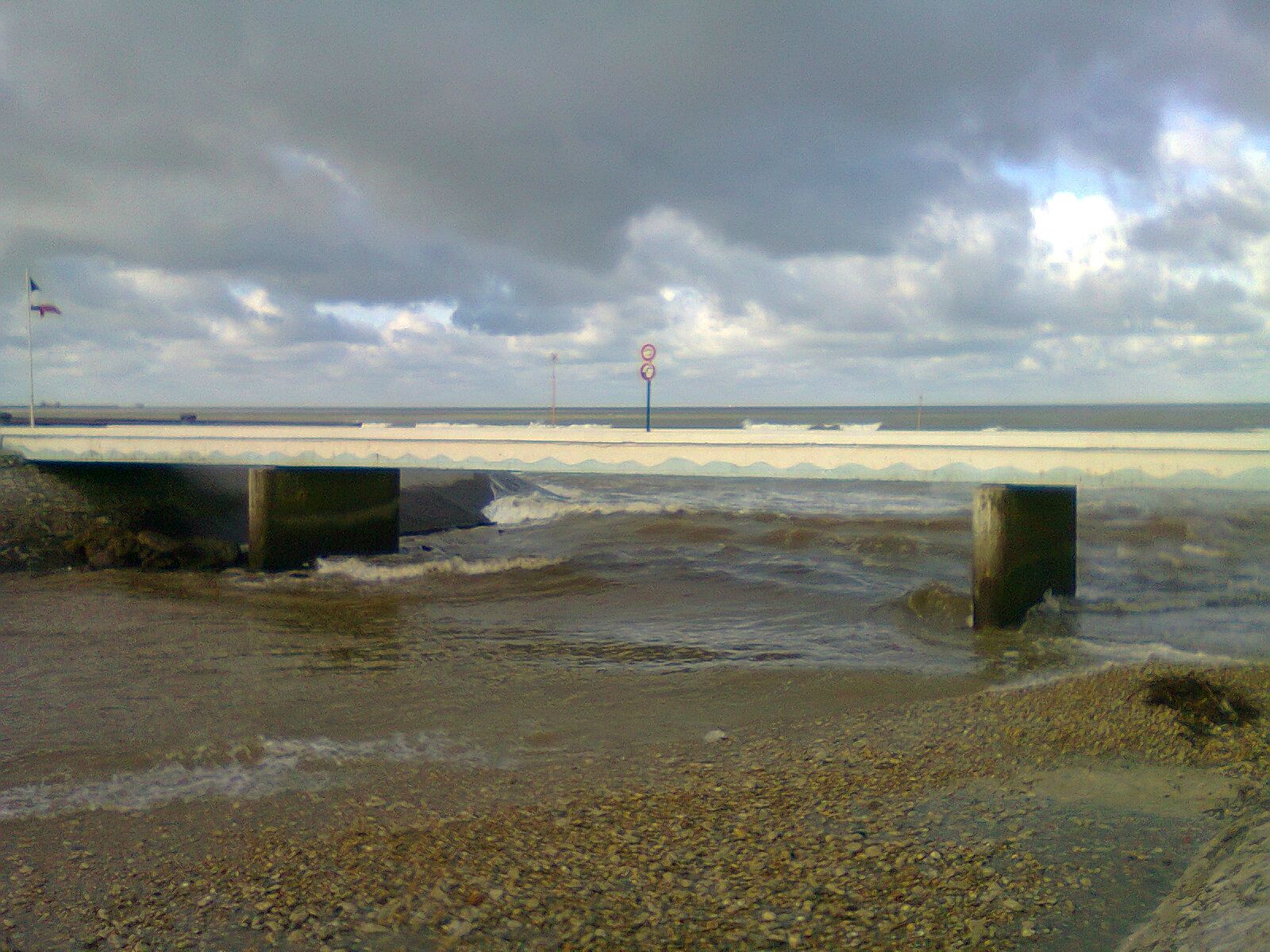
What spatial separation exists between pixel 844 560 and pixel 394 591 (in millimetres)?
9020

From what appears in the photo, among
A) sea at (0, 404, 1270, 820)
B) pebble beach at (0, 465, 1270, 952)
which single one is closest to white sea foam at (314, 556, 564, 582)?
sea at (0, 404, 1270, 820)

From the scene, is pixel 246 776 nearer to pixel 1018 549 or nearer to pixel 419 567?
pixel 1018 549

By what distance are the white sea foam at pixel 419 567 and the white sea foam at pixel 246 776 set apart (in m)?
9.40

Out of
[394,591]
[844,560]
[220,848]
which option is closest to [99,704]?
[220,848]

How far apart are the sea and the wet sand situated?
2.52 feet

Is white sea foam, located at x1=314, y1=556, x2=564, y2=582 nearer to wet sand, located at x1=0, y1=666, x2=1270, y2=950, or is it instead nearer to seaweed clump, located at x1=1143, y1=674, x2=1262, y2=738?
wet sand, located at x1=0, y1=666, x2=1270, y2=950

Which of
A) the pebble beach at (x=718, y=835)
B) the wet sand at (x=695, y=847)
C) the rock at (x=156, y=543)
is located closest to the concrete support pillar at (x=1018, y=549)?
the pebble beach at (x=718, y=835)

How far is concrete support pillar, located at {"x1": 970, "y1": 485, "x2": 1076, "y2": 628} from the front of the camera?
12.3 metres

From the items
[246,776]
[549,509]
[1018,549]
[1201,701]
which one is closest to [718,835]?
[246,776]

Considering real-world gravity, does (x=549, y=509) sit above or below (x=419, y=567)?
above

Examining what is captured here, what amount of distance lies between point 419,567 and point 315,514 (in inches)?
98.3

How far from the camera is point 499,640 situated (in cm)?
1166

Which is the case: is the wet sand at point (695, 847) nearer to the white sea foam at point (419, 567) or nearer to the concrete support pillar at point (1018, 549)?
the concrete support pillar at point (1018, 549)

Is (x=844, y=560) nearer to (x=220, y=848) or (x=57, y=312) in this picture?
(x=220, y=848)
